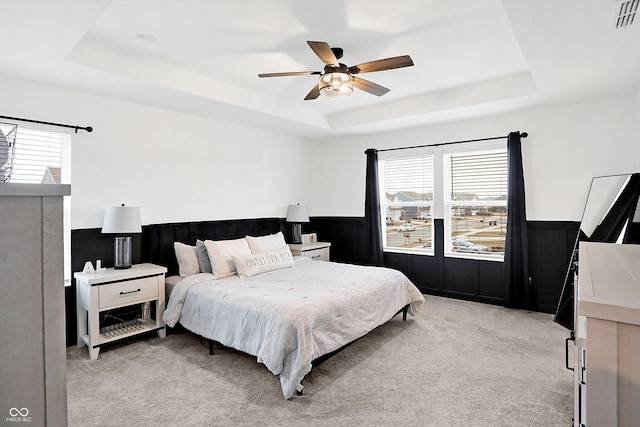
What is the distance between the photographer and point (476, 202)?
4797 millimetres

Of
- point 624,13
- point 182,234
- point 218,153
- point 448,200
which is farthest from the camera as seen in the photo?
point 448,200

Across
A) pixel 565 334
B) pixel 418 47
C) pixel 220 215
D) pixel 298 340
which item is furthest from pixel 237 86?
pixel 565 334

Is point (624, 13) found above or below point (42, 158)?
above

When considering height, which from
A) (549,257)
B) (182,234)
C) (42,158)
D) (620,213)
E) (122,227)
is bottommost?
(549,257)

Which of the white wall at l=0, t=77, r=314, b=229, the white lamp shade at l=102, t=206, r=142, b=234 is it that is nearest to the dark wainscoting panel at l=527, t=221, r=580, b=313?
the white wall at l=0, t=77, r=314, b=229

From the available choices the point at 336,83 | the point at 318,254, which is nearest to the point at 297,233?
the point at 318,254

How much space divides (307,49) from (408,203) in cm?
311

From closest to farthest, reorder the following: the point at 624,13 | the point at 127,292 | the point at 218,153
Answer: the point at 624,13, the point at 127,292, the point at 218,153

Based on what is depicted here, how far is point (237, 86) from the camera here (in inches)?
156

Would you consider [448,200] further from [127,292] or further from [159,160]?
[127,292]

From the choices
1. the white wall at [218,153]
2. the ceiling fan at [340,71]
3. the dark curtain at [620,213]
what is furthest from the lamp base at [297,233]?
the dark curtain at [620,213]

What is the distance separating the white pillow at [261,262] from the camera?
3.74 m

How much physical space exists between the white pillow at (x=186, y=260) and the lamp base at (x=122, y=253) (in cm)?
49

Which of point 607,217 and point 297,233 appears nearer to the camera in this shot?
point 607,217
